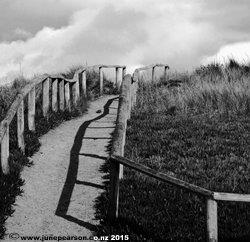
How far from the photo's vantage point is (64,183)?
1051 centimetres

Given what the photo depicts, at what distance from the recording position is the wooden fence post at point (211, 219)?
6.35 m

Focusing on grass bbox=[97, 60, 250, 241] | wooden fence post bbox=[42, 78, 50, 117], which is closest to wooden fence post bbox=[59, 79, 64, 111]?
wooden fence post bbox=[42, 78, 50, 117]

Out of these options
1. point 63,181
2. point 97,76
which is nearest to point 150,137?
point 63,181

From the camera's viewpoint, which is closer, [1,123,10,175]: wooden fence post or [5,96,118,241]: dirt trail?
[5,96,118,241]: dirt trail

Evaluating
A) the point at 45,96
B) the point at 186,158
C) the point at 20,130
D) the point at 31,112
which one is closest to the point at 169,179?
the point at 186,158

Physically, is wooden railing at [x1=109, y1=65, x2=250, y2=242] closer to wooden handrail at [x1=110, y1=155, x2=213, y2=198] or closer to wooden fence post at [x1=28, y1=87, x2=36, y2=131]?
wooden handrail at [x1=110, y1=155, x2=213, y2=198]

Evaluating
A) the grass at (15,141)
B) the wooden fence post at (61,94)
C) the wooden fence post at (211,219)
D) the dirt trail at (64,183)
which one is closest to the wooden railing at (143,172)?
the wooden fence post at (211,219)

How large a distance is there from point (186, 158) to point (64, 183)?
2.54m

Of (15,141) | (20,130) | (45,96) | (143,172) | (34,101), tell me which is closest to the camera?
(143,172)

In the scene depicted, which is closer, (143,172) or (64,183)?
(143,172)

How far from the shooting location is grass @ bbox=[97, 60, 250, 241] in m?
8.09

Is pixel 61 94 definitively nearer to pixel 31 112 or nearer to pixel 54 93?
pixel 54 93

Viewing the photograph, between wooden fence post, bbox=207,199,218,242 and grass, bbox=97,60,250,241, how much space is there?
1175 mm

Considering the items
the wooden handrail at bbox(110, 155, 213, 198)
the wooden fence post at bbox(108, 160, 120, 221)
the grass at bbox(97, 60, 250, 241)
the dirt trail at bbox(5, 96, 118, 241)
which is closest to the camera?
the wooden handrail at bbox(110, 155, 213, 198)
